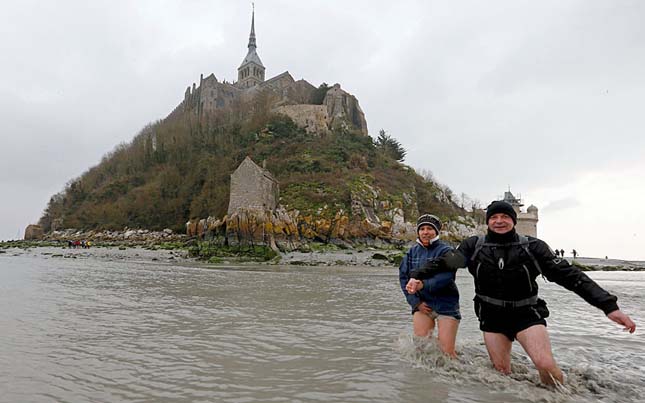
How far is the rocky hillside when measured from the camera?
39.6 metres

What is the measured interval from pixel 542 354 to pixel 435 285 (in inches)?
47.4

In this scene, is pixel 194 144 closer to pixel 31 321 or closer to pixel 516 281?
pixel 31 321

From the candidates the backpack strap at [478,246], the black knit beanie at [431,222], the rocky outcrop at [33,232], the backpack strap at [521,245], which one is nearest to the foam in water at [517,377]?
the backpack strap at [521,245]

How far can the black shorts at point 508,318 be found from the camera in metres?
3.44

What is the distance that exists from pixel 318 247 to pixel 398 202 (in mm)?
13886

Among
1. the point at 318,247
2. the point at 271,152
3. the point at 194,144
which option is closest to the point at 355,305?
the point at 318,247

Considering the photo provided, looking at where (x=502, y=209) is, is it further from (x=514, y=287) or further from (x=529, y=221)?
(x=529, y=221)

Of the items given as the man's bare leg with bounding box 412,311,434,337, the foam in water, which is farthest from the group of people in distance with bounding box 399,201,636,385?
the man's bare leg with bounding box 412,311,434,337

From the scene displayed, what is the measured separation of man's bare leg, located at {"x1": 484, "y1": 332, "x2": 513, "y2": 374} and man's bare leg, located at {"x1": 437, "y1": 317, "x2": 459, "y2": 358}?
0.46m

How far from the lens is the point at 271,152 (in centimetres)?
5222

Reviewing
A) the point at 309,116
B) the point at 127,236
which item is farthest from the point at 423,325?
the point at 309,116

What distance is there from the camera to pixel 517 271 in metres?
3.46

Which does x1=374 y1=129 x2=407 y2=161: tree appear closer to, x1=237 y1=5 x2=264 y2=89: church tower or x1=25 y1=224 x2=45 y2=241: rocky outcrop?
x1=237 y1=5 x2=264 y2=89: church tower

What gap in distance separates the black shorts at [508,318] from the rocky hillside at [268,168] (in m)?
31.7
